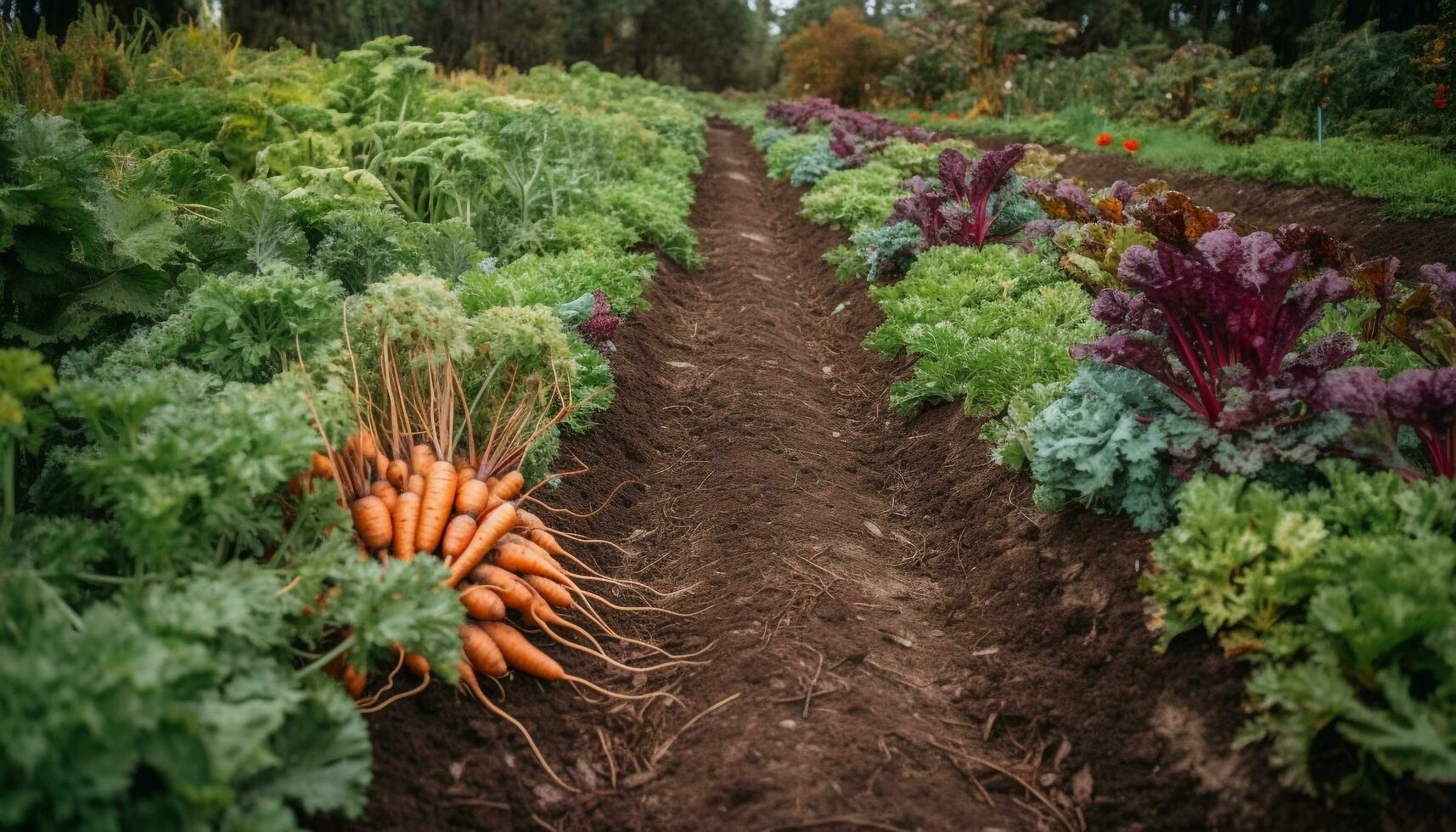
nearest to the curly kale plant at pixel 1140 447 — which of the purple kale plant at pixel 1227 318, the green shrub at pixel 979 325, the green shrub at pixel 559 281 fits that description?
the purple kale plant at pixel 1227 318

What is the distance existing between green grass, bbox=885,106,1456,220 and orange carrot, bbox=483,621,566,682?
8862 millimetres

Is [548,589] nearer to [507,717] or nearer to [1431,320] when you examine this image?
[507,717]

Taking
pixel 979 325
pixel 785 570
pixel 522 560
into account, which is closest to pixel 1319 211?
pixel 979 325

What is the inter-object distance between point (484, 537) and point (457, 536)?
11 centimetres

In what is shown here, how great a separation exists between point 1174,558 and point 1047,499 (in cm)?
81

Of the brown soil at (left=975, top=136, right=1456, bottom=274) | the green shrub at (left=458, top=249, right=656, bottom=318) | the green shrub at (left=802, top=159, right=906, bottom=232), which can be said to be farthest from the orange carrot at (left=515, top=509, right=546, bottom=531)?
the green shrub at (left=802, top=159, right=906, bottom=232)

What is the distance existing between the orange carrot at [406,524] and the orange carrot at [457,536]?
0.40 ft

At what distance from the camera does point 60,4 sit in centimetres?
1280

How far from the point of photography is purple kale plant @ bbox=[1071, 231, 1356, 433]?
3.44m

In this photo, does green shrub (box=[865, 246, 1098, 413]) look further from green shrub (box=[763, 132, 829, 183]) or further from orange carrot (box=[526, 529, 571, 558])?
green shrub (box=[763, 132, 829, 183])

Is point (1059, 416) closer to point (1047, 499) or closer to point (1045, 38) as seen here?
point (1047, 499)

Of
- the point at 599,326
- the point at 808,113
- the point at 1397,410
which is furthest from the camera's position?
the point at 808,113

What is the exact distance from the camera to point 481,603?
3217 millimetres

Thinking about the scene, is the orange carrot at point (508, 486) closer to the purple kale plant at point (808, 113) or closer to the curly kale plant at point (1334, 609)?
the curly kale plant at point (1334, 609)
